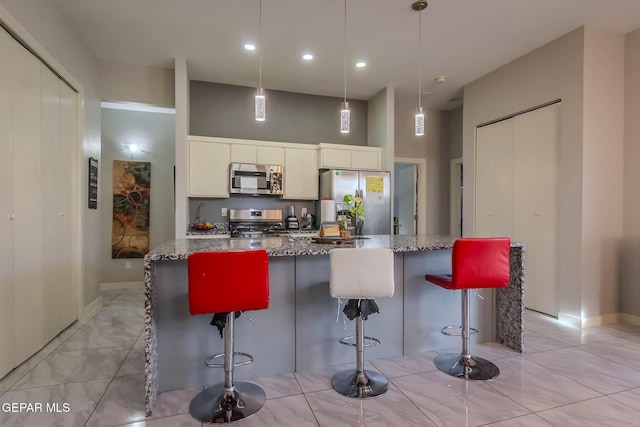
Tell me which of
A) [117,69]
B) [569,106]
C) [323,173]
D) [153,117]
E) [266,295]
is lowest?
[266,295]

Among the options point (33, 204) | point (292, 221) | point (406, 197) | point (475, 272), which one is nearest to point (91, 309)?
point (33, 204)

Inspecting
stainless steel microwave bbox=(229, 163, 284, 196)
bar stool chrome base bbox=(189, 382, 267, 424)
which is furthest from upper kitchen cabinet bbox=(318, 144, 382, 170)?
bar stool chrome base bbox=(189, 382, 267, 424)

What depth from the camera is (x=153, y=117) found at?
5090mm

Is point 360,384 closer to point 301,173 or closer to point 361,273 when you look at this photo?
point 361,273

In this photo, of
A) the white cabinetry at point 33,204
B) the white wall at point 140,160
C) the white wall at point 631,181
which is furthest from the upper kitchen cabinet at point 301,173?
the white wall at point 631,181

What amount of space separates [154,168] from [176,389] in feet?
12.6

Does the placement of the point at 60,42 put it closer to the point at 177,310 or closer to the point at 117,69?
the point at 117,69

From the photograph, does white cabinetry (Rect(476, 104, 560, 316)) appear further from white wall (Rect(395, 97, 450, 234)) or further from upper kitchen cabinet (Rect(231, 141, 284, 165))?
upper kitchen cabinet (Rect(231, 141, 284, 165))

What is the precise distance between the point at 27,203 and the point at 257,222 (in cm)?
262

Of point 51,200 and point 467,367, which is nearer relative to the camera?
point 467,367

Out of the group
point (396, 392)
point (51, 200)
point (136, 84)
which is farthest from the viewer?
point (136, 84)

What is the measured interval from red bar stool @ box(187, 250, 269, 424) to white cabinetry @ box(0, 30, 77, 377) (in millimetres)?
1636

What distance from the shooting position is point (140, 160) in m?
5.02

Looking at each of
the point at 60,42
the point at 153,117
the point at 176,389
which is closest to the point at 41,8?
the point at 60,42
